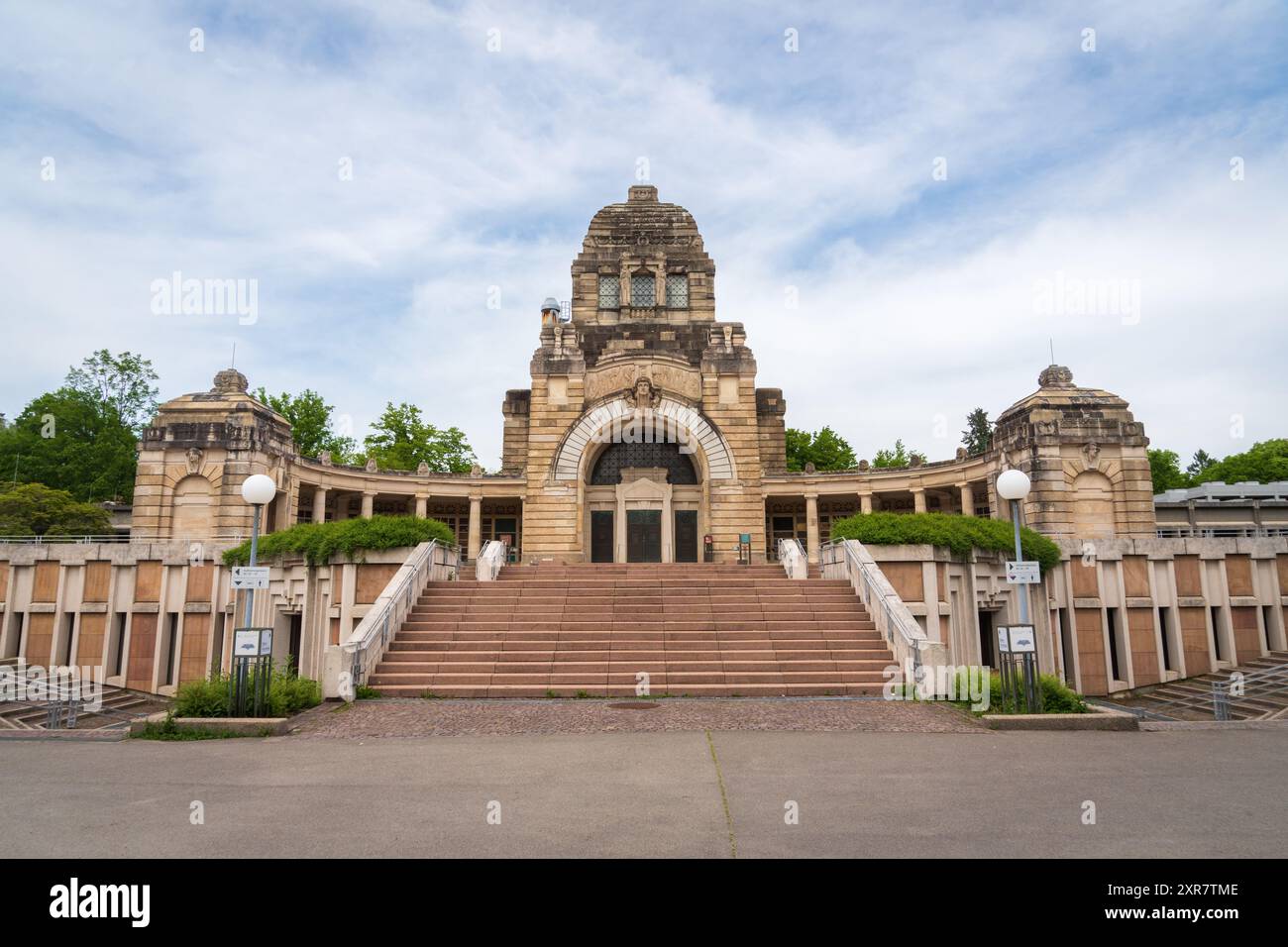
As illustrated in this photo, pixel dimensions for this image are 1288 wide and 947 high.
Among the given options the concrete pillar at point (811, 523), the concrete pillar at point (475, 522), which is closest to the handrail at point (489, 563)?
the concrete pillar at point (475, 522)

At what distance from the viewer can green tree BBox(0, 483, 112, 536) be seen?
35594 mm

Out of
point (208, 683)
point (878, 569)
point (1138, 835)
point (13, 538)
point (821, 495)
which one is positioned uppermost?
point (821, 495)

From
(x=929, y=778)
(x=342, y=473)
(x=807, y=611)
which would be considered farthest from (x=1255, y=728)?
Result: (x=342, y=473)

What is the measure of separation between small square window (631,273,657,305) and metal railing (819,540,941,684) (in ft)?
61.9

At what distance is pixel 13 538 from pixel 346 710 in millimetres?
23613

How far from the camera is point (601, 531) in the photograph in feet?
108

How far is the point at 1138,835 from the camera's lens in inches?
243

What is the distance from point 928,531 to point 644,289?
21.8m

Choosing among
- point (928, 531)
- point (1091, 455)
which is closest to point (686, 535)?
point (928, 531)

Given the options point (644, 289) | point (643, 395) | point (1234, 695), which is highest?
point (644, 289)

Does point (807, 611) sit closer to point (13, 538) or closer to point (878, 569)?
point (878, 569)

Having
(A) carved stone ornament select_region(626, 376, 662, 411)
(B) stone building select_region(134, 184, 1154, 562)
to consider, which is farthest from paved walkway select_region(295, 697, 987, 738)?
(A) carved stone ornament select_region(626, 376, 662, 411)

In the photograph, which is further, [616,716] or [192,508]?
[192,508]

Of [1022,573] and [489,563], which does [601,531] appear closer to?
[489,563]
